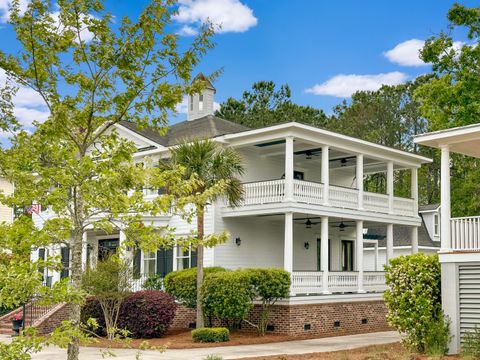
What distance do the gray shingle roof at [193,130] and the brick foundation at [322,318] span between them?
7262mm

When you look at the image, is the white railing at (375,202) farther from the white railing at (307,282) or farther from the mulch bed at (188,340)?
the mulch bed at (188,340)

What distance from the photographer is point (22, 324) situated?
24484mm

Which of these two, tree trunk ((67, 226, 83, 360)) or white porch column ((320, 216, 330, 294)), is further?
white porch column ((320, 216, 330, 294))

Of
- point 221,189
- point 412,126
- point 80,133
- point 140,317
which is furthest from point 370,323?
point 412,126

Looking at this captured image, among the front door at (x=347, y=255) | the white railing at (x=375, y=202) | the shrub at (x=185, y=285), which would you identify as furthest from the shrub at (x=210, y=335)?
the front door at (x=347, y=255)

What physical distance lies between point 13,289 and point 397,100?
5047 cm

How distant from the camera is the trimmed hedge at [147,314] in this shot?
22.1 metres

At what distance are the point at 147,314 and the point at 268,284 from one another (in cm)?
397

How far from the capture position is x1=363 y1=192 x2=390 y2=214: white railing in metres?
28.2

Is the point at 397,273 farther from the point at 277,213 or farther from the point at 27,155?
the point at 27,155

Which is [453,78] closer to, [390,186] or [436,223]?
[390,186]

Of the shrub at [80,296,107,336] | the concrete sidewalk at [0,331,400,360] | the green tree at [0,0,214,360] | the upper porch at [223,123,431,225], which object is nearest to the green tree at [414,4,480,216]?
the upper porch at [223,123,431,225]

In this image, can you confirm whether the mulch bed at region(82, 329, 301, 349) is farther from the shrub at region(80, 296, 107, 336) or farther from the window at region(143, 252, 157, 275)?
the window at region(143, 252, 157, 275)

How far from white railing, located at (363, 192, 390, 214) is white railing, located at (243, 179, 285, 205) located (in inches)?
191
